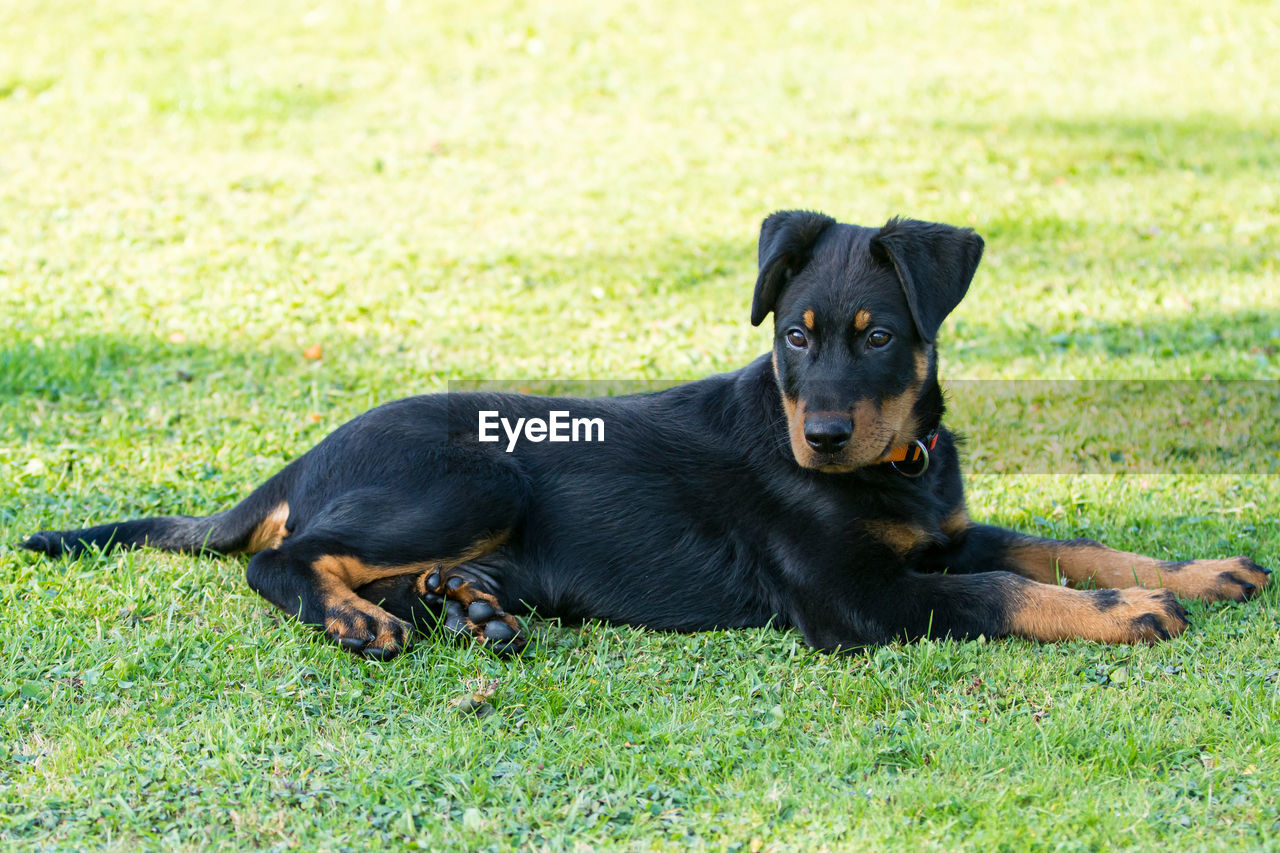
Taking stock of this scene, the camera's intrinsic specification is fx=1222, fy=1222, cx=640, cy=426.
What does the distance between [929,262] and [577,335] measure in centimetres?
437

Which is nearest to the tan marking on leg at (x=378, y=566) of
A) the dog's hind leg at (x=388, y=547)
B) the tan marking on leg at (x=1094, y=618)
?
the dog's hind leg at (x=388, y=547)

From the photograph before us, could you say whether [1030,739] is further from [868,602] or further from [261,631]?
[261,631]

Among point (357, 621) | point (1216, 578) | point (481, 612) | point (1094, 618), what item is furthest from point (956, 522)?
point (357, 621)

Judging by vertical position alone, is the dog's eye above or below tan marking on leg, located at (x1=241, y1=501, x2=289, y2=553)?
above

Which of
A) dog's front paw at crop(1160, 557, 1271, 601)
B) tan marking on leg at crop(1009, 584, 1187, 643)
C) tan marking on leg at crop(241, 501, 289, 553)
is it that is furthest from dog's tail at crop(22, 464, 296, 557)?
dog's front paw at crop(1160, 557, 1271, 601)

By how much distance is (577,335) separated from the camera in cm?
852

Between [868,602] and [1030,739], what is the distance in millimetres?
830

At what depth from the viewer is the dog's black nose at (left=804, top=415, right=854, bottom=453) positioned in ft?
13.7

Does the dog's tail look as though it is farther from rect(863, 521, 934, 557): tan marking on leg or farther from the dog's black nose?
rect(863, 521, 934, 557): tan marking on leg

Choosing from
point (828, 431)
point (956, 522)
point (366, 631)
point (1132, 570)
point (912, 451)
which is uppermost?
point (828, 431)

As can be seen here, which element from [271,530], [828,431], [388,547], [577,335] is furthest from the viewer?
[577,335]

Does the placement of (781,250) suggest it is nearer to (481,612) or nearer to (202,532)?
(481,612)

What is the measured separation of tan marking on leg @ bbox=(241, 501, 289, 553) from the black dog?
0.04 feet

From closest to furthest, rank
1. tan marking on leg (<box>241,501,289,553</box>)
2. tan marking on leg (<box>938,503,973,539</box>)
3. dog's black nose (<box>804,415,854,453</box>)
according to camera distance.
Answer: dog's black nose (<box>804,415,854,453</box>)
tan marking on leg (<box>938,503,973,539</box>)
tan marking on leg (<box>241,501,289,553</box>)
